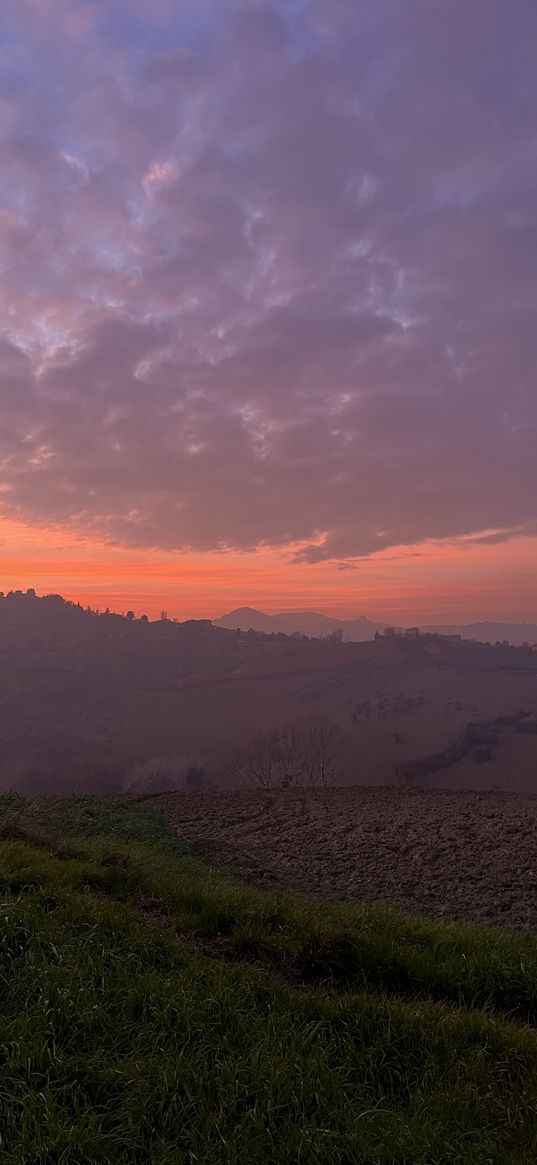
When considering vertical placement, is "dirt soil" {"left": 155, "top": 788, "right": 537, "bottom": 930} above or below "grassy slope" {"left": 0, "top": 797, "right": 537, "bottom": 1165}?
below

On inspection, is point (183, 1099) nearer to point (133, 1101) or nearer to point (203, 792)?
point (133, 1101)

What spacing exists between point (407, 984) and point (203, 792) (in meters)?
19.6

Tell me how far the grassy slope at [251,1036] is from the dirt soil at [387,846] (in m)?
4.19

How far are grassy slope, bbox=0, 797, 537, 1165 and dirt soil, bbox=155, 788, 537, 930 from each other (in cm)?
419

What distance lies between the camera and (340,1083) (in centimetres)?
473

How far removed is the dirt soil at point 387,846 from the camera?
12.3m

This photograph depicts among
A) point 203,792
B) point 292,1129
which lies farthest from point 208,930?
point 203,792

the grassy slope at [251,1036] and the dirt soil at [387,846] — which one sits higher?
the grassy slope at [251,1036]

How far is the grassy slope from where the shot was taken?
4.18 m

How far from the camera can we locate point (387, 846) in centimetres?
1580

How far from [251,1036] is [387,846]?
454 inches

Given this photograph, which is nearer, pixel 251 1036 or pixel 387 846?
pixel 251 1036

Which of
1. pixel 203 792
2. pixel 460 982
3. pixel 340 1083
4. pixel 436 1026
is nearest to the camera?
pixel 340 1083

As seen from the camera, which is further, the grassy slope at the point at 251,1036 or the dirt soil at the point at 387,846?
the dirt soil at the point at 387,846
